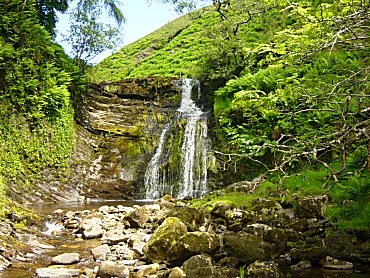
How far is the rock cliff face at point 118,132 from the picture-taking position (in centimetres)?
1434

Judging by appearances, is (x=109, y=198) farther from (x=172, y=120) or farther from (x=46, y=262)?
(x=46, y=262)

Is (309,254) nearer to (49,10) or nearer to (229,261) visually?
(229,261)

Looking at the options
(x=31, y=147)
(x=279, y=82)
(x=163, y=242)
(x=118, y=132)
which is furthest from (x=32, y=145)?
(x=279, y=82)

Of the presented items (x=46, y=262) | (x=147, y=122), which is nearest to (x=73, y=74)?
(x=147, y=122)

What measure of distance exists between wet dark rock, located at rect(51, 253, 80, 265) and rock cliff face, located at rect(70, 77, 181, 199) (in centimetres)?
825

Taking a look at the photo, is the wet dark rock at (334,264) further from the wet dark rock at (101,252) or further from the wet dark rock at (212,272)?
the wet dark rock at (101,252)

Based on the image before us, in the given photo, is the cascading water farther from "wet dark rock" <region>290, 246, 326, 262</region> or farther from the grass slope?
the grass slope

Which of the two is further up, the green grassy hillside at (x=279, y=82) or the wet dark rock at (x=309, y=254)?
the green grassy hillside at (x=279, y=82)

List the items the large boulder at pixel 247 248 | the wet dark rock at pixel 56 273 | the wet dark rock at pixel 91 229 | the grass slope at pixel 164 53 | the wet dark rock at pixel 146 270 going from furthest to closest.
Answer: the grass slope at pixel 164 53 < the wet dark rock at pixel 91 229 < the large boulder at pixel 247 248 < the wet dark rock at pixel 146 270 < the wet dark rock at pixel 56 273

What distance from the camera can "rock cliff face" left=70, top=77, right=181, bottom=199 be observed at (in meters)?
14.3

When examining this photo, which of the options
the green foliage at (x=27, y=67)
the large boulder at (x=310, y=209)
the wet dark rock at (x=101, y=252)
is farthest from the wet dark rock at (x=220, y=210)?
the green foliage at (x=27, y=67)

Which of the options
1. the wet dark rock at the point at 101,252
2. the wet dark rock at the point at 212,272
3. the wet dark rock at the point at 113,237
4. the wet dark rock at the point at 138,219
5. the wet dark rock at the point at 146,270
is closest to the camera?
the wet dark rock at the point at 212,272

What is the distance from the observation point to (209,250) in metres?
5.20

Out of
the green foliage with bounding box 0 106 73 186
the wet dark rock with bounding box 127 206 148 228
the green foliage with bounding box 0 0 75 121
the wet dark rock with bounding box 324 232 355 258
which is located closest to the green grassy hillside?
the wet dark rock with bounding box 324 232 355 258
